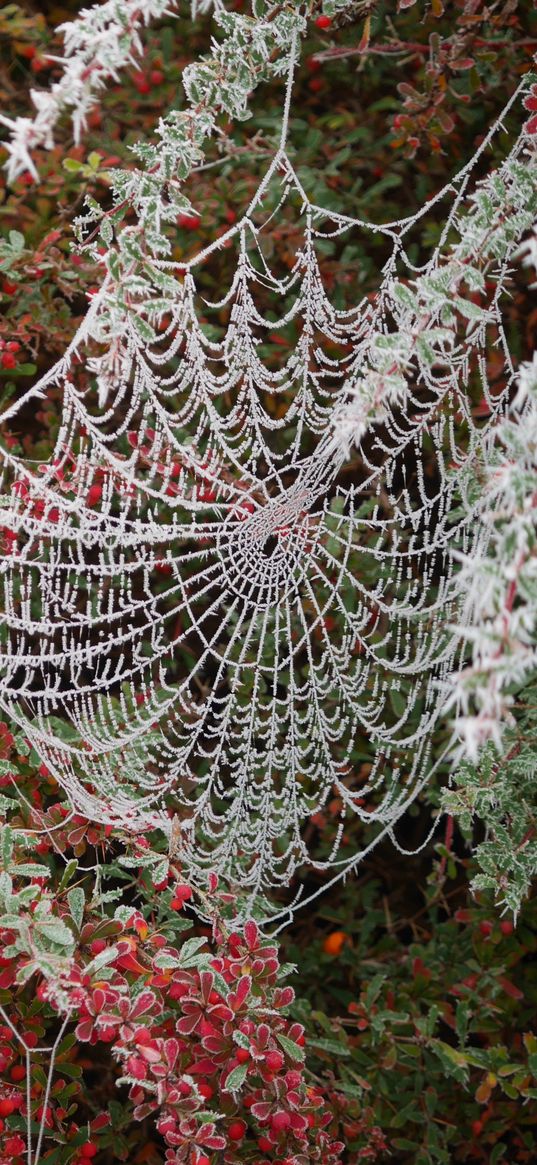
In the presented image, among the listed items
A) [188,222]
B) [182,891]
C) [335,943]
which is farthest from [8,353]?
[335,943]

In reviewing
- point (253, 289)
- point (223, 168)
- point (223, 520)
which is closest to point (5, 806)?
point (223, 520)

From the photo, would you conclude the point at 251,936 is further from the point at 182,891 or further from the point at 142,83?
the point at 142,83

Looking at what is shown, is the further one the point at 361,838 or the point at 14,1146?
the point at 361,838

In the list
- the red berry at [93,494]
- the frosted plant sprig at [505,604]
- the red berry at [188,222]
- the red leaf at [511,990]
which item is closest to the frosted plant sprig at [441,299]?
the frosted plant sprig at [505,604]

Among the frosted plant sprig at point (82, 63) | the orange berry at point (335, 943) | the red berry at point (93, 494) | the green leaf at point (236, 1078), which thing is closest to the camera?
the frosted plant sprig at point (82, 63)

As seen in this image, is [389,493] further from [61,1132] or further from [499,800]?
[61,1132]

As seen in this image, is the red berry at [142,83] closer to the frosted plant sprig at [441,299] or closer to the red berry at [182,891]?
the frosted plant sprig at [441,299]
